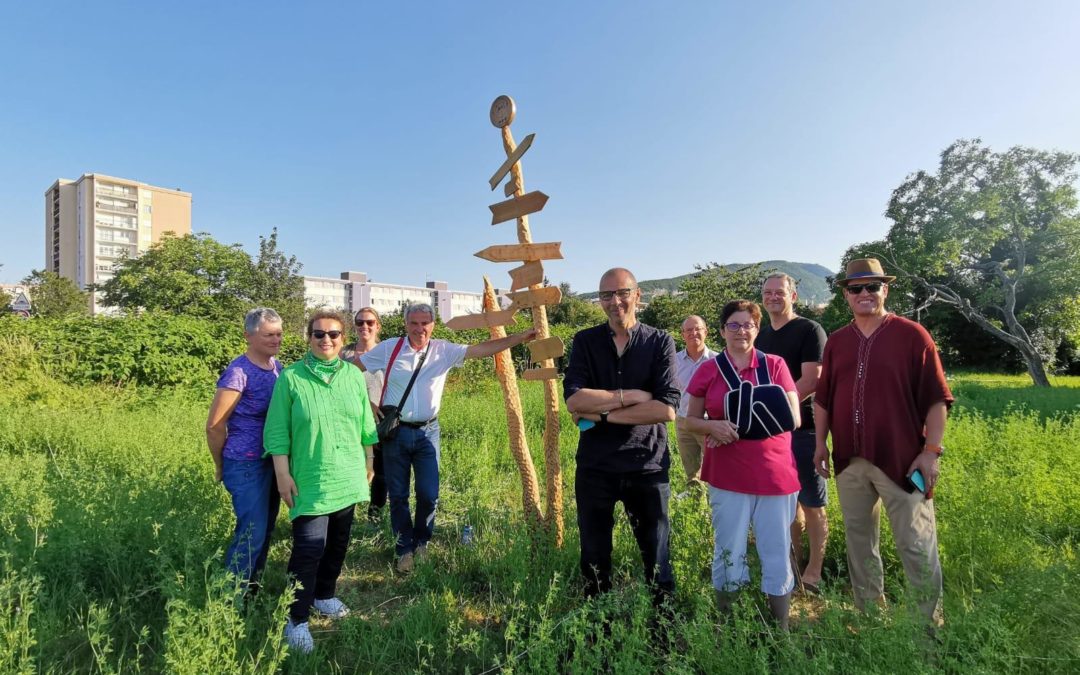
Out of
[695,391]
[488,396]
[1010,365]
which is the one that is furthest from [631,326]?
[1010,365]

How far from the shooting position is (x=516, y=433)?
11.9 ft

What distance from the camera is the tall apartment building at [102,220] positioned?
82.9m

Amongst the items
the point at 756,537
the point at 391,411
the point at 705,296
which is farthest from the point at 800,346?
the point at 705,296

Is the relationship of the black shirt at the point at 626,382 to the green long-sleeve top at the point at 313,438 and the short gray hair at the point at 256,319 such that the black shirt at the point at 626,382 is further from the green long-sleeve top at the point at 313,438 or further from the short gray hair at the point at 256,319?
the short gray hair at the point at 256,319

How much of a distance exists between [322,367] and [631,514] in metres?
1.81

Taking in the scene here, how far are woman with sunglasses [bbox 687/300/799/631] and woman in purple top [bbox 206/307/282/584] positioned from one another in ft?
7.67

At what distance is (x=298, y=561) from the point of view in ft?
8.40

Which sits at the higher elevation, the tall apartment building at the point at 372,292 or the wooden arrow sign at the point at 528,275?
the tall apartment building at the point at 372,292

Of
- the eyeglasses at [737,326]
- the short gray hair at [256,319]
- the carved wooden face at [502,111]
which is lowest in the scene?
the eyeglasses at [737,326]

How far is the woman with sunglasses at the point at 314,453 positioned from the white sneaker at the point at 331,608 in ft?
0.94

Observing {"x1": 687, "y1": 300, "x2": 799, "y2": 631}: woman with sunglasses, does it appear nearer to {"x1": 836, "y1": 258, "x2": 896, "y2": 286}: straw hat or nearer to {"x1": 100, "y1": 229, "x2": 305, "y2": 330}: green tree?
{"x1": 836, "y1": 258, "x2": 896, "y2": 286}: straw hat

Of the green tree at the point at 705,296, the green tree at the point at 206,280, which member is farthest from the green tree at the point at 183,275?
the green tree at the point at 705,296

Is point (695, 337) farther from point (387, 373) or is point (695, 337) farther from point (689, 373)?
point (387, 373)

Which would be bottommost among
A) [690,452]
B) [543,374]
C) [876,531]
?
[876,531]
